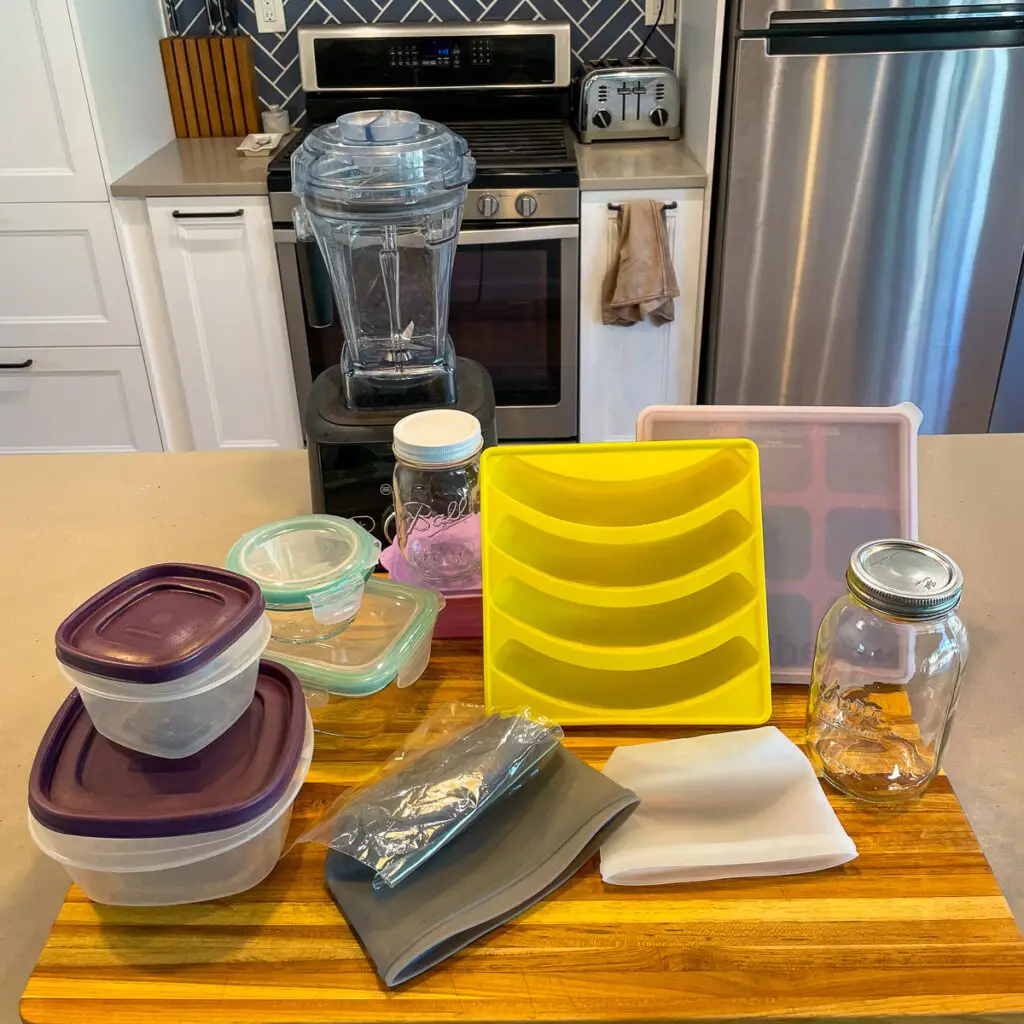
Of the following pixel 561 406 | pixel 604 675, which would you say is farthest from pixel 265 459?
pixel 561 406

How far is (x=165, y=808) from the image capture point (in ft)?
1.96

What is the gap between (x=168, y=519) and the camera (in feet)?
3.78

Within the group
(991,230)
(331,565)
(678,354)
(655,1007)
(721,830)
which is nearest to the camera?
(655,1007)

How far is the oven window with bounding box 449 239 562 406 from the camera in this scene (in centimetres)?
238

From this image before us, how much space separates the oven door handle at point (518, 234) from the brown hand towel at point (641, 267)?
0.42ft

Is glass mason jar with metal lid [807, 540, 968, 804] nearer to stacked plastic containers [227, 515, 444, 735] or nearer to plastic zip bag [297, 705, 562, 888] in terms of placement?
plastic zip bag [297, 705, 562, 888]

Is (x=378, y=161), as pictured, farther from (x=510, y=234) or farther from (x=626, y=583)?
(x=510, y=234)

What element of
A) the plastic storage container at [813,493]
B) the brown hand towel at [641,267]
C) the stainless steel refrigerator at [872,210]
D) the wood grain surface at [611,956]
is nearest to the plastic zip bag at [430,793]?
the wood grain surface at [611,956]

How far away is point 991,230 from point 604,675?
6.88ft

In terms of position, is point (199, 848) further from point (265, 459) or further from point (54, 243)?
point (54, 243)

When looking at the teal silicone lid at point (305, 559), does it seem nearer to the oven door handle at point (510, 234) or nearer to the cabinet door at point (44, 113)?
the oven door handle at point (510, 234)

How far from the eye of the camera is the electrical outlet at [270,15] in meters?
2.70

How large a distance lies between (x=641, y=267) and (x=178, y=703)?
1.94m

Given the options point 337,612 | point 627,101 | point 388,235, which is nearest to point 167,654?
point 337,612
